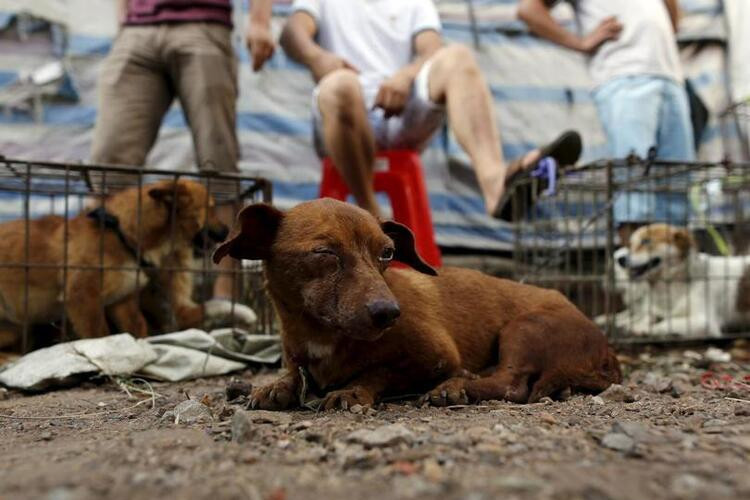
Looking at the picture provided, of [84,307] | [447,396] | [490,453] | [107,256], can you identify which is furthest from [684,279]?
[490,453]

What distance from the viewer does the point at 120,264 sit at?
3707 millimetres

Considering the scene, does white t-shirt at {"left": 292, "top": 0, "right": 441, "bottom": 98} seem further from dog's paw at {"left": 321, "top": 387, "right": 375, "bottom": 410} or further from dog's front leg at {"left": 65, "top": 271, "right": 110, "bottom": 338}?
dog's paw at {"left": 321, "top": 387, "right": 375, "bottom": 410}

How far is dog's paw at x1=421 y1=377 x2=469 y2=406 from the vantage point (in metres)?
2.22

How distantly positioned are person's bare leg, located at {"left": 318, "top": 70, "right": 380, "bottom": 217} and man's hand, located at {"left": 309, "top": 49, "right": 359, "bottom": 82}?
294mm

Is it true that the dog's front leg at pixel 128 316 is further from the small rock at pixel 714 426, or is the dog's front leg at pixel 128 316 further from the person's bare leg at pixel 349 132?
the small rock at pixel 714 426

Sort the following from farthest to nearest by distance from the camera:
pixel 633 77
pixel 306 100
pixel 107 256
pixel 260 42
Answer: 1. pixel 306 100
2. pixel 633 77
3. pixel 260 42
4. pixel 107 256

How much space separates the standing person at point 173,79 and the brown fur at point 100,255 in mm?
413

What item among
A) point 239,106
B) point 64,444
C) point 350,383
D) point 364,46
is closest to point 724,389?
Answer: point 350,383

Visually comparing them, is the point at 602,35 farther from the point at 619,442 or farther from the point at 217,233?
the point at 619,442

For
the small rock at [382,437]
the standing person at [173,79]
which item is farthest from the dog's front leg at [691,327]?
the small rock at [382,437]

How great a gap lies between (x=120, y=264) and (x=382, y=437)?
2.54 metres

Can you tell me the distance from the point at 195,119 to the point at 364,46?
1.07 metres

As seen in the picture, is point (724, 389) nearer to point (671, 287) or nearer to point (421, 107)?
point (421, 107)

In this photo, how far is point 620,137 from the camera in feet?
15.5
